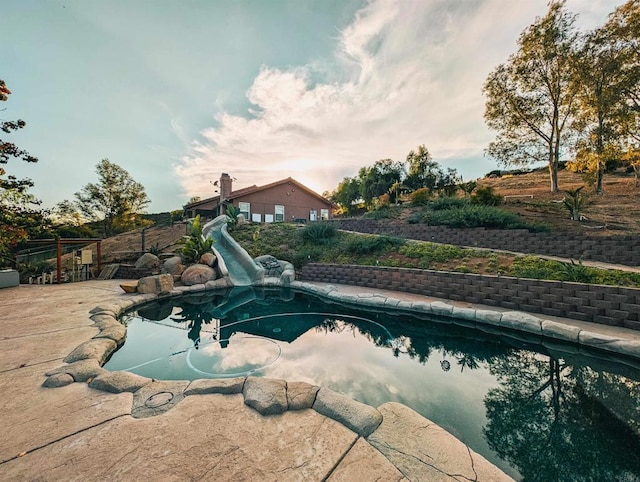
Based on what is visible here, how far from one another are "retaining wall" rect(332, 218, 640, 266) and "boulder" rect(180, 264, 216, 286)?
8.44 meters

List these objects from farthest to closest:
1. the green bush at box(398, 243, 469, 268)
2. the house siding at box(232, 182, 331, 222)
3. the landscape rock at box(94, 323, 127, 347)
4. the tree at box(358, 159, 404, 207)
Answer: the tree at box(358, 159, 404, 207)
the house siding at box(232, 182, 331, 222)
the green bush at box(398, 243, 469, 268)
the landscape rock at box(94, 323, 127, 347)

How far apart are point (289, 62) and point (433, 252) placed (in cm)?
943

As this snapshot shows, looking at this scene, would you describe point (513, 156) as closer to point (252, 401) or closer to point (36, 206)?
point (252, 401)

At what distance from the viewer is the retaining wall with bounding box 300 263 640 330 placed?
4.47 m

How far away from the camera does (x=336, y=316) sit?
630cm

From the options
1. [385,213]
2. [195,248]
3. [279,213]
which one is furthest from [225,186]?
[385,213]

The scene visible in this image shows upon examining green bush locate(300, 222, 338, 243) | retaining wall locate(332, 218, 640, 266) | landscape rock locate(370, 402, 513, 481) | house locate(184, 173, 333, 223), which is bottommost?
landscape rock locate(370, 402, 513, 481)

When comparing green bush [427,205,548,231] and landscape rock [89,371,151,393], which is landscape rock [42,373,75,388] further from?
green bush [427,205,548,231]

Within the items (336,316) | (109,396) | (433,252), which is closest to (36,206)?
(109,396)

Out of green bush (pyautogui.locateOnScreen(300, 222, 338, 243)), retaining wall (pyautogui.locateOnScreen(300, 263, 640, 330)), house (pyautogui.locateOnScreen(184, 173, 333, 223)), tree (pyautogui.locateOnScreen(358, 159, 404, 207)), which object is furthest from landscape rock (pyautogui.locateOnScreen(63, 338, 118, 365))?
tree (pyautogui.locateOnScreen(358, 159, 404, 207))

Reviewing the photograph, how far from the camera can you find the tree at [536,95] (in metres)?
13.8

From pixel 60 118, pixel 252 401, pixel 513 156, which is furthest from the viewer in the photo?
pixel 513 156

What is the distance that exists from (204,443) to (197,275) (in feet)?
27.1

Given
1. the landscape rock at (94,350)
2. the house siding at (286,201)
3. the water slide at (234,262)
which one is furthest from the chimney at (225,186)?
the landscape rock at (94,350)
